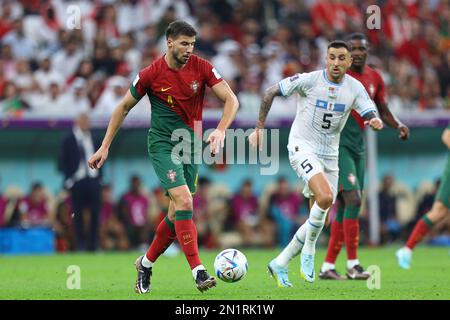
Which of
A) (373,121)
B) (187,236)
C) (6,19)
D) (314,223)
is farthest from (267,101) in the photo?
(6,19)

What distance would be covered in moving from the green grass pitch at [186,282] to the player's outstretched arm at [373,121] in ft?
5.31

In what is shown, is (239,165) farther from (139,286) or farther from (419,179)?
(139,286)

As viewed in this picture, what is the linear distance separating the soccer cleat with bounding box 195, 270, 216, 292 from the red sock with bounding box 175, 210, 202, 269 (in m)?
0.16

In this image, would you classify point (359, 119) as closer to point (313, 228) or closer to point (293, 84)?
point (293, 84)

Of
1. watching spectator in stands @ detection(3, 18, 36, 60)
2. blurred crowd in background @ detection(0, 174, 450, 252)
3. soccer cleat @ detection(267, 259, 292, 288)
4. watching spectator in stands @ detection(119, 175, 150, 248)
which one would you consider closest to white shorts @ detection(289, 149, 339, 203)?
soccer cleat @ detection(267, 259, 292, 288)

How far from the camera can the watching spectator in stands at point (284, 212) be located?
20922 mm

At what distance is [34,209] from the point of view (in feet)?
65.3

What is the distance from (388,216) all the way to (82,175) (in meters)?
6.73

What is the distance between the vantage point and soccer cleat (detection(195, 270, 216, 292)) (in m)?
9.29

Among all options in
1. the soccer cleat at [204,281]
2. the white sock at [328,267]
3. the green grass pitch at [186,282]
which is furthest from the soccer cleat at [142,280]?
the white sock at [328,267]

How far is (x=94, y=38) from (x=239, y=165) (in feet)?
13.2

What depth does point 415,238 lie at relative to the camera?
13859 mm

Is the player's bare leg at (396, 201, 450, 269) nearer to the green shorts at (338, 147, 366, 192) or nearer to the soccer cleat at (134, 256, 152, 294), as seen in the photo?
the green shorts at (338, 147, 366, 192)
